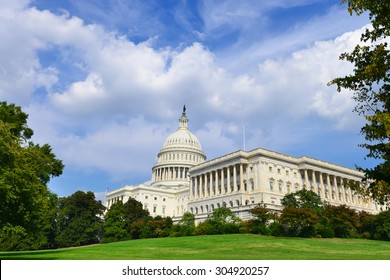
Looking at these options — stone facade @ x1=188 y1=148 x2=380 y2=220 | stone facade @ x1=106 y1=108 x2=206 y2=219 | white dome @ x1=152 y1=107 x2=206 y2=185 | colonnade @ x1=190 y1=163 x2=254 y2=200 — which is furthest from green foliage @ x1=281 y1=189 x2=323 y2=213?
white dome @ x1=152 y1=107 x2=206 y2=185

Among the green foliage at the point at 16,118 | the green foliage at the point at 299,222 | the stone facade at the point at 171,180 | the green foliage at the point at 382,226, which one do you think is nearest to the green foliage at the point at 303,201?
the green foliage at the point at 382,226

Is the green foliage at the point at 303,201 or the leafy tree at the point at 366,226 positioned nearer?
the leafy tree at the point at 366,226

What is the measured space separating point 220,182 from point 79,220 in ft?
133

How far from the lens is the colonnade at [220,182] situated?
338 feet

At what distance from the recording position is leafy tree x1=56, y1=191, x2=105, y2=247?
3322 inches

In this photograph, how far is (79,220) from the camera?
8650 cm

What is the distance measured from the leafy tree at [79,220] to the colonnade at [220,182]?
32577 millimetres

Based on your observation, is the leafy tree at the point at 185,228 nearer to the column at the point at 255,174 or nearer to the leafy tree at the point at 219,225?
the leafy tree at the point at 219,225

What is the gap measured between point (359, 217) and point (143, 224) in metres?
41.3

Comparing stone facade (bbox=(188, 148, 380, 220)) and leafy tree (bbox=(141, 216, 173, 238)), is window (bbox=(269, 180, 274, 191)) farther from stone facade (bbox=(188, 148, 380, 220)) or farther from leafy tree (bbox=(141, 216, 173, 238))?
leafy tree (bbox=(141, 216, 173, 238))

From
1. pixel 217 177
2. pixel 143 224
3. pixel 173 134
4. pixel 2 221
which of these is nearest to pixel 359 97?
pixel 2 221

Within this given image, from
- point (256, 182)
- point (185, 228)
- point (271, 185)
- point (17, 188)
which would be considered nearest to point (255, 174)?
point (256, 182)

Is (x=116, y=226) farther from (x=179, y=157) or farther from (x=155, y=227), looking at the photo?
(x=179, y=157)
